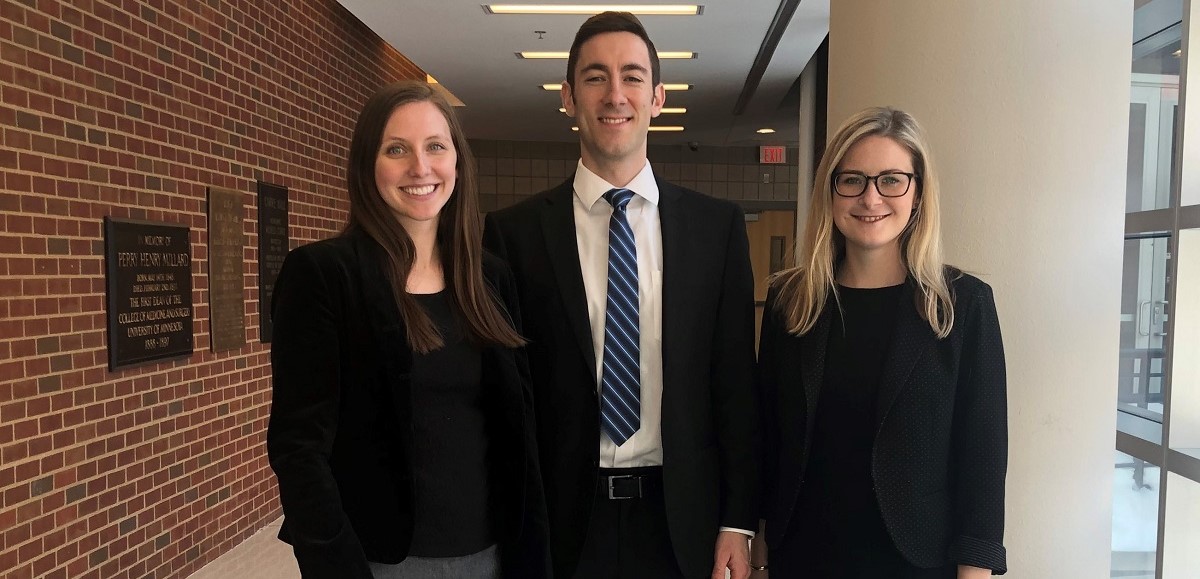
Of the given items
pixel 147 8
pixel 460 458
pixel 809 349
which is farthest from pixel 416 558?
pixel 147 8

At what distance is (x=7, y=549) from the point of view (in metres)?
2.68

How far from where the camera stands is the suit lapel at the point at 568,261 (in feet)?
5.43

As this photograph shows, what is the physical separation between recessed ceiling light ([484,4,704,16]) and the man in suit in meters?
3.71

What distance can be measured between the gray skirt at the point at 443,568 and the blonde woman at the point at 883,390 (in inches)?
24.4

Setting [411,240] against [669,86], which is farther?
[669,86]

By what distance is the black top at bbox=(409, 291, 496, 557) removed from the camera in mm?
1422

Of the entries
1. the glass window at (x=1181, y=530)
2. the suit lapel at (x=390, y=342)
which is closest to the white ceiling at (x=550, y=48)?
the glass window at (x=1181, y=530)

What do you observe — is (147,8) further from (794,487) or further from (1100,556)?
(1100,556)

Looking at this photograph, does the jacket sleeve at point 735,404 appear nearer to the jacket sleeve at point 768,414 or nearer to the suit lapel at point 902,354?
the jacket sleeve at point 768,414

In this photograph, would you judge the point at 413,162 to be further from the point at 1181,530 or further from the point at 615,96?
the point at 1181,530

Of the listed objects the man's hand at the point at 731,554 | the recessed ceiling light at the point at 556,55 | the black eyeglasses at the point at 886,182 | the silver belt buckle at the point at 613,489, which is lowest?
the man's hand at the point at 731,554

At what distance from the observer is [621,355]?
1.68 m

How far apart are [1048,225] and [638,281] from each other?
107 centimetres

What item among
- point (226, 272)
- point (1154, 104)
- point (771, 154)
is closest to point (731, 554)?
point (1154, 104)
